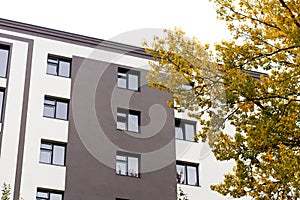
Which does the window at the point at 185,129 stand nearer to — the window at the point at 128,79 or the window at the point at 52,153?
the window at the point at 128,79

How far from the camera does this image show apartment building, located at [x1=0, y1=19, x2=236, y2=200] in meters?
23.4

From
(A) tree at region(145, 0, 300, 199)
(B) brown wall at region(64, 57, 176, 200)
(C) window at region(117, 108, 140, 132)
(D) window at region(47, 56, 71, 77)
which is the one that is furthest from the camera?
(D) window at region(47, 56, 71, 77)

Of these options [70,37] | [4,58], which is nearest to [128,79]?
[70,37]

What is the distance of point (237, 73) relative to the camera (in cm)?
1234

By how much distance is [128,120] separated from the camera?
26.5 meters

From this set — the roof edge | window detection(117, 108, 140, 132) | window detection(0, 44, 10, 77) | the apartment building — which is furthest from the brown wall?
window detection(0, 44, 10, 77)

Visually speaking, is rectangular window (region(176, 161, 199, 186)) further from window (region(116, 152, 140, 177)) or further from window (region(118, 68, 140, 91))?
window (region(118, 68, 140, 91))

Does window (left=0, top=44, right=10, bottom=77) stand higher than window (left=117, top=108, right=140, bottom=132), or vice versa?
window (left=0, top=44, right=10, bottom=77)

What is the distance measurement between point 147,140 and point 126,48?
16.6 ft

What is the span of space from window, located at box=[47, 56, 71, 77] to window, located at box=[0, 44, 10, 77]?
1.94m

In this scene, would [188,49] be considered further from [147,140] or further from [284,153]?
[147,140]

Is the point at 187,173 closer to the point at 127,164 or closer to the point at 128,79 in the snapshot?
the point at 127,164

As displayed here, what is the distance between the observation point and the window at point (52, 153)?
2388cm

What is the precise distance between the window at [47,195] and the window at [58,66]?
19.2ft
